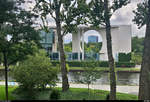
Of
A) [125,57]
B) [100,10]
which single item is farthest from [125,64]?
[100,10]

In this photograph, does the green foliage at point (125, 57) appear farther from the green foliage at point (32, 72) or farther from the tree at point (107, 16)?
the green foliage at point (32, 72)

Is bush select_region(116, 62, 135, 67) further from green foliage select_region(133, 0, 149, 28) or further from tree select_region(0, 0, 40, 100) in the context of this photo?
tree select_region(0, 0, 40, 100)

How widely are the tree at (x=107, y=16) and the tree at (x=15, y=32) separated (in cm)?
330

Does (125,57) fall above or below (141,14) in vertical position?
below

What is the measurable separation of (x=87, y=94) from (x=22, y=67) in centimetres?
420

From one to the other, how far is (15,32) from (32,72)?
212 centimetres

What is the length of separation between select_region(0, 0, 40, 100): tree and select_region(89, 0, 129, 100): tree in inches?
130

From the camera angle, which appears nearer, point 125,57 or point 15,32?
point 15,32

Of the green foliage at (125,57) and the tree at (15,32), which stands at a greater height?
the tree at (15,32)

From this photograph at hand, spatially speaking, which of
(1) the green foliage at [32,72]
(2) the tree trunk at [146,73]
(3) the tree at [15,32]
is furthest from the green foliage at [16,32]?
(2) the tree trunk at [146,73]

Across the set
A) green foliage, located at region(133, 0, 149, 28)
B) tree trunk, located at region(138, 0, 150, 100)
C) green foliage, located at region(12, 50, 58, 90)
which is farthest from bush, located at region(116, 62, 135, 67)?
tree trunk, located at region(138, 0, 150, 100)

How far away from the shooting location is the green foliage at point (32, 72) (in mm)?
8078

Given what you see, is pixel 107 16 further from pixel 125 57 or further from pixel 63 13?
pixel 125 57

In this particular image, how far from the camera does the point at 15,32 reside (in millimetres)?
7469
